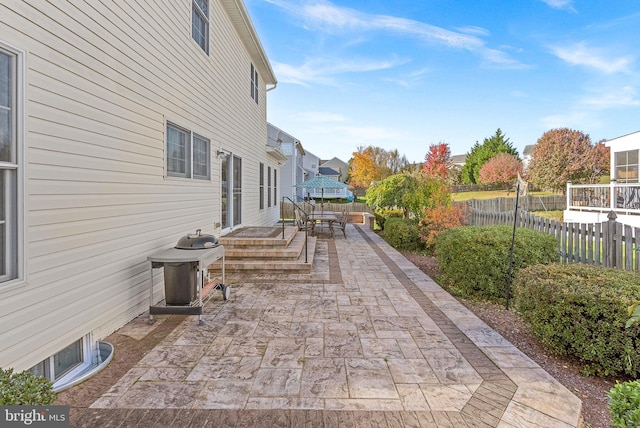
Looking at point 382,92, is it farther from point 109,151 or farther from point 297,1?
point 109,151

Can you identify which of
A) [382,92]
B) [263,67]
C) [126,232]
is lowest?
[126,232]

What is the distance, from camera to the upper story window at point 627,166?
49.7 ft

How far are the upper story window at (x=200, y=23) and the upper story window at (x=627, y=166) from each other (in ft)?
60.5

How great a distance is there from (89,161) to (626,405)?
14.8ft

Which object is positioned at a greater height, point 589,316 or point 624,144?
point 624,144

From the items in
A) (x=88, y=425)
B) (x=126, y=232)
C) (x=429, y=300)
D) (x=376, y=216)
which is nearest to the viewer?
(x=88, y=425)

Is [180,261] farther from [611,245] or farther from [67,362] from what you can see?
[611,245]

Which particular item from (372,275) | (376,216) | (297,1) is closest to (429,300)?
(372,275)

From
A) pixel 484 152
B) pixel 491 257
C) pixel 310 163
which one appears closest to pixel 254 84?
pixel 491 257

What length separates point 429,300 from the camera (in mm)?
5230

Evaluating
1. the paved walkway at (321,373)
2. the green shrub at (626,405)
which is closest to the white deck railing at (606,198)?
the paved walkway at (321,373)

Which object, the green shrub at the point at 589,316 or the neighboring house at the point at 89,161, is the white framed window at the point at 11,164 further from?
the green shrub at the point at 589,316

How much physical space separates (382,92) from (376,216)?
701cm

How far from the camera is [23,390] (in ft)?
5.36
